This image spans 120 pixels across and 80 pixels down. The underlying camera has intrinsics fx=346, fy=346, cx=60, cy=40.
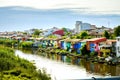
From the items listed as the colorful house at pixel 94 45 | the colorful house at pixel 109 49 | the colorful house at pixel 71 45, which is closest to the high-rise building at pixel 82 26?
the colorful house at pixel 71 45

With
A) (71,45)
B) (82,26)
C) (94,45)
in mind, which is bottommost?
(82,26)

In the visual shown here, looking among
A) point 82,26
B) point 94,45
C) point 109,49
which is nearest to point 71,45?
point 94,45

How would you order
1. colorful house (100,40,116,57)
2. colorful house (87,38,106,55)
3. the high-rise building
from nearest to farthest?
colorful house (100,40,116,57), colorful house (87,38,106,55), the high-rise building

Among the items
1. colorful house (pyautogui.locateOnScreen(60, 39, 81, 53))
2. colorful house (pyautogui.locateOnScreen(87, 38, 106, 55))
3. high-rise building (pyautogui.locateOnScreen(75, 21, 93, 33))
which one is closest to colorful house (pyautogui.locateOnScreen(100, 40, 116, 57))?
colorful house (pyautogui.locateOnScreen(87, 38, 106, 55))

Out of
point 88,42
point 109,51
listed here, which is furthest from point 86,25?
point 109,51

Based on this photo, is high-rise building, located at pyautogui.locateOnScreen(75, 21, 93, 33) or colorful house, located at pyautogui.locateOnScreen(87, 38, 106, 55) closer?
colorful house, located at pyautogui.locateOnScreen(87, 38, 106, 55)

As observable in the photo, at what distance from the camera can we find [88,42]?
35.8 metres

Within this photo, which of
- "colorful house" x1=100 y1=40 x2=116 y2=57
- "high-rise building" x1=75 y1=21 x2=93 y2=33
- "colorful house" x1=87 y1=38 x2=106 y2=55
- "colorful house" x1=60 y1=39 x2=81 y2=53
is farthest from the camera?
"high-rise building" x1=75 y1=21 x2=93 y2=33

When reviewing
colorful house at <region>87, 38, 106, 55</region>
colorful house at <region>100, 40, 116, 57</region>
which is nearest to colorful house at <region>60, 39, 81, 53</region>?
colorful house at <region>87, 38, 106, 55</region>

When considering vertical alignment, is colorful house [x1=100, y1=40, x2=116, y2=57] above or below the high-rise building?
above

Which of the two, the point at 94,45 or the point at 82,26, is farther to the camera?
the point at 82,26

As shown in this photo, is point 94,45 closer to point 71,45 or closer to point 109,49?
point 109,49

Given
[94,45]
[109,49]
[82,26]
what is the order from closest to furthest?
[109,49], [94,45], [82,26]

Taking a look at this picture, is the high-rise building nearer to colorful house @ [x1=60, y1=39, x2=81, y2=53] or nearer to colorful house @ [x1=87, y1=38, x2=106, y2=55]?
colorful house @ [x1=60, y1=39, x2=81, y2=53]
